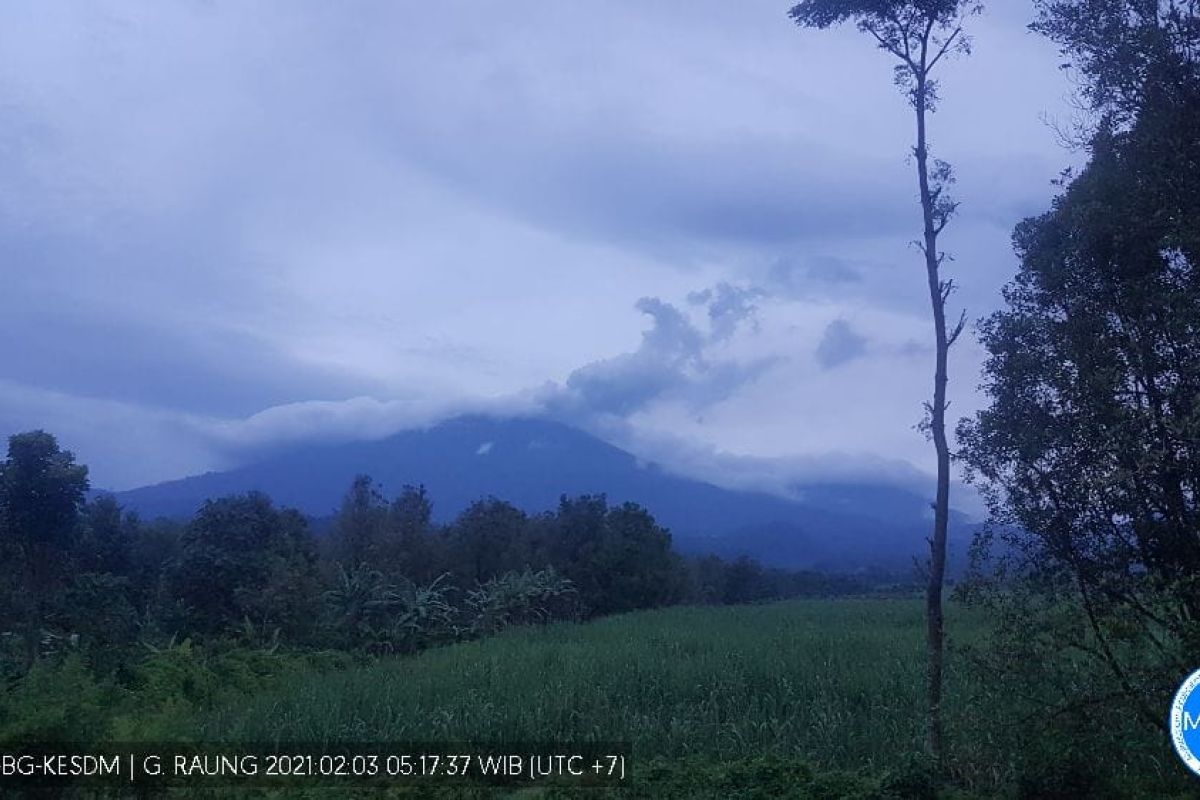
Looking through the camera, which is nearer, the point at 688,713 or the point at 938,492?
the point at 938,492

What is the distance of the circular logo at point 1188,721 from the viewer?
20.9 ft

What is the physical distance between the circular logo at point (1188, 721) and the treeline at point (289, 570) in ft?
43.0

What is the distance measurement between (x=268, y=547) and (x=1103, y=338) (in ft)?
73.6

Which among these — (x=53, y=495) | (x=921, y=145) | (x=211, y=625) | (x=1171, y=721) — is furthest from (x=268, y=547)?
(x=1171, y=721)

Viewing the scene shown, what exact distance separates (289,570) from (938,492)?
60.5 ft

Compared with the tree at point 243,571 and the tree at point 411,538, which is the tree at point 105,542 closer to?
the tree at point 243,571

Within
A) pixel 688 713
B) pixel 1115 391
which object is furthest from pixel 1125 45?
pixel 688 713

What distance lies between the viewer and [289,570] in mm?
23078

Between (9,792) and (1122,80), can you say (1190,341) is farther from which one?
(9,792)

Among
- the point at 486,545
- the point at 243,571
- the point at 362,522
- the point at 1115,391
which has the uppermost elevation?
the point at 1115,391

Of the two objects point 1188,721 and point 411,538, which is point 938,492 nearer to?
point 1188,721

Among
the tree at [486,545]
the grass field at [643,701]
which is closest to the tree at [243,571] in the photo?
the grass field at [643,701]

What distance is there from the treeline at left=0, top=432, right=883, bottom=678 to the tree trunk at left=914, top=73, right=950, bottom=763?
1141cm

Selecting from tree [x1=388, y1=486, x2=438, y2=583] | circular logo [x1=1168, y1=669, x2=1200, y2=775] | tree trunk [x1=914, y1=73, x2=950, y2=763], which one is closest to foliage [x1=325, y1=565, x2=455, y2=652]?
tree [x1=388, y1=486, x2=438, y2=583]
